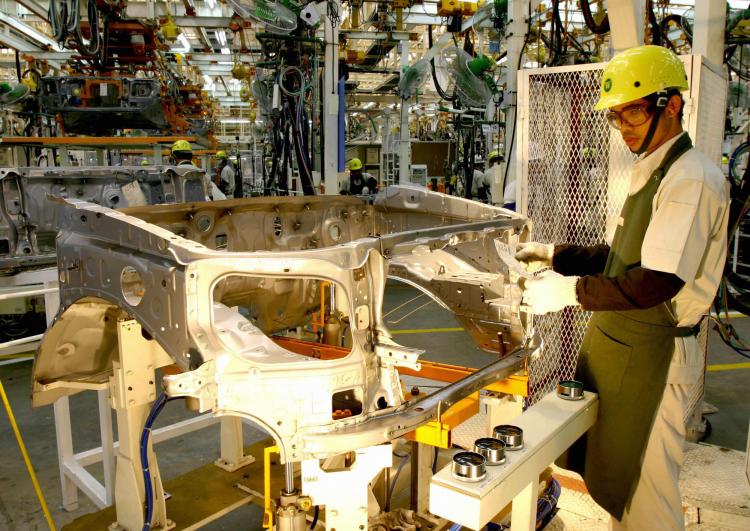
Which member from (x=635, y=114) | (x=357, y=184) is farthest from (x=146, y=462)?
(x=357, y=184)

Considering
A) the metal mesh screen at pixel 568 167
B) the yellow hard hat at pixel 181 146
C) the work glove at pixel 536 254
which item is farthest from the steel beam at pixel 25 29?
the work glove at pixel 536 254

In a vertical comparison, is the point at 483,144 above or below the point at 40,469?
above

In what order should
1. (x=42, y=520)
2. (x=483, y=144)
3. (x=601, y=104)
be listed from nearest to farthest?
1. (x=601, y=104)
2. (x=42, y=520)
3. (x=483, y=144)

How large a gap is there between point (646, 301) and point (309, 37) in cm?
652

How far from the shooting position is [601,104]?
2.25 m

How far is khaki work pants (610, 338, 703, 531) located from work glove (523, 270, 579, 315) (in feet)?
1.34

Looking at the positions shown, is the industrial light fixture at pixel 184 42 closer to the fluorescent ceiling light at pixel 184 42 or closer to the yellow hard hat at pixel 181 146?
the fluorescent ceiling light at pixel 184 42

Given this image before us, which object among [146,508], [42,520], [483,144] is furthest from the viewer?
[483,144]

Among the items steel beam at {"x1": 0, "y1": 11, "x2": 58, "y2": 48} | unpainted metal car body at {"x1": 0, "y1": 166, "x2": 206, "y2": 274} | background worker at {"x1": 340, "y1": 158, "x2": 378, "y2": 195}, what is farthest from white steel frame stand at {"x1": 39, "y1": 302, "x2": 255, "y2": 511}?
steel beam at {"x1": 0, "y1": 11, "x2": 58, "y2": 48}

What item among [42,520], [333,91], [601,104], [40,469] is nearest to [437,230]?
[601,104]

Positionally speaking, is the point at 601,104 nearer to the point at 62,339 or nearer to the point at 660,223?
the point at 660,223

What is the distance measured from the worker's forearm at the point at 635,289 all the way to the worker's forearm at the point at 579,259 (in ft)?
2.29

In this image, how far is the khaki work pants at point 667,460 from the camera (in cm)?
215

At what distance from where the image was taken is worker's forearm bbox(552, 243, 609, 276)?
8.96 ft
